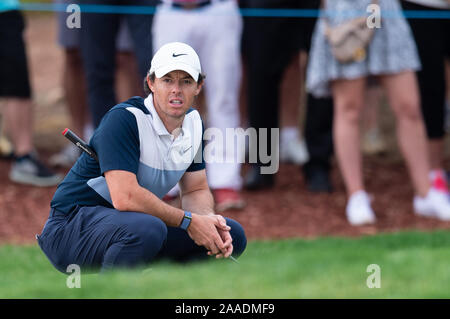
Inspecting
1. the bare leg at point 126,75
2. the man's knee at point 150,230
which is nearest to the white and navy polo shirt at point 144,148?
the man's knee at point 150,230

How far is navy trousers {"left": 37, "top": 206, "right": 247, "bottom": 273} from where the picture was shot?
7.50 feet

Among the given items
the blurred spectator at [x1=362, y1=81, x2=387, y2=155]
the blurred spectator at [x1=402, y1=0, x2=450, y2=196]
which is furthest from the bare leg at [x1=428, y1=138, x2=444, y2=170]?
the blurred spectator at [x1=362, y1=81, x2=387, y2=155]

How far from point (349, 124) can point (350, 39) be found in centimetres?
69

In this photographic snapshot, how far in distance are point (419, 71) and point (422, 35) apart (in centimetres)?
30

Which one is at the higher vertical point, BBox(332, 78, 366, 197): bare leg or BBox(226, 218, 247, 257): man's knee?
BBox(332, 78, 366, 197): bare leg

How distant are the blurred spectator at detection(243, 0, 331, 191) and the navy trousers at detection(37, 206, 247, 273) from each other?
4679 mm

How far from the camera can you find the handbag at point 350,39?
5855 mm

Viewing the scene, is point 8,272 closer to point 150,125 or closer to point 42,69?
point 150,125

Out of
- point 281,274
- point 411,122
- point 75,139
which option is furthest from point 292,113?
point 75,139

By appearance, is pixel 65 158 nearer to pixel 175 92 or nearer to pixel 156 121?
pixel 156 121

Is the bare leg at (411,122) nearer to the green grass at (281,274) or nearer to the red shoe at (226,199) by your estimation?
the green grass at (281,274)

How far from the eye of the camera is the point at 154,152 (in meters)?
2.31

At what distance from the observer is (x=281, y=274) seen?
4.28m

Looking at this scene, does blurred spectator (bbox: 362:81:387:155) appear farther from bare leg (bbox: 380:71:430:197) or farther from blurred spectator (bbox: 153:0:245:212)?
blurred spectator (bbox: 153:0:245:212)
